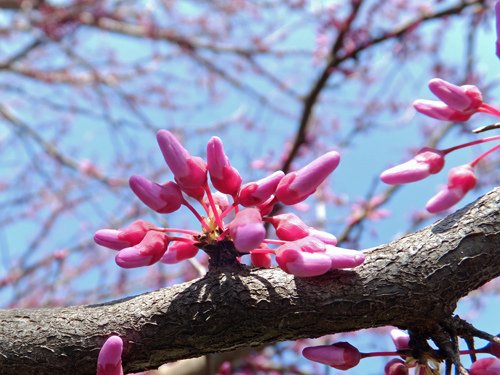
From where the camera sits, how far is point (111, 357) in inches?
45.8

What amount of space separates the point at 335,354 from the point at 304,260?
0.87 feet

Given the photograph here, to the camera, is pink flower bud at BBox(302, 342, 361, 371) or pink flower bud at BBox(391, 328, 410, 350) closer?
pink flower bud at BBox(302, 342, 361, 371)

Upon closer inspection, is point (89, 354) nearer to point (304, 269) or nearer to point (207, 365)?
point (304, 269)

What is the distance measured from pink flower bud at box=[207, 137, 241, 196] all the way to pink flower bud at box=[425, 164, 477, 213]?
56 cm

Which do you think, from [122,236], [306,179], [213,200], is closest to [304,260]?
[306,179]

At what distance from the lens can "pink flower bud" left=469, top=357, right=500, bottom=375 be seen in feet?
3.84

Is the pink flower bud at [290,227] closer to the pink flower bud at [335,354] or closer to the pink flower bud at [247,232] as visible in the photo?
the pink flower bud at [247,232]

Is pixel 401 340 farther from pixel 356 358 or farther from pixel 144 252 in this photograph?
pixel 144 252

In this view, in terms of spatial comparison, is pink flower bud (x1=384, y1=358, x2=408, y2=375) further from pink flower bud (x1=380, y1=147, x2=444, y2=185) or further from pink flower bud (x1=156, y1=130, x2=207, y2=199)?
pink flower bud (x1=156, y1=130, x2=207, y2=199)

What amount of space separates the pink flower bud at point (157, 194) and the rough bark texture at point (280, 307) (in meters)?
0.22

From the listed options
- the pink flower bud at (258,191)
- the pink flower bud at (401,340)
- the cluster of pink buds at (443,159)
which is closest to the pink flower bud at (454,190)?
the cluster of pink buds at (443,159)

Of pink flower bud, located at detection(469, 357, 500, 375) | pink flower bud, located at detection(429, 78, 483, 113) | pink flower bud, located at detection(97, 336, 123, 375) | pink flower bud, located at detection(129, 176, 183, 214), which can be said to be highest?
pink flower bud, located at detection(429, 78, 483, 113)

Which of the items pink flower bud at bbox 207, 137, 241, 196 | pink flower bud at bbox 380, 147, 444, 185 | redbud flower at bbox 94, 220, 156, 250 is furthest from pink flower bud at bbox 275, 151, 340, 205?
redbud flower at bbox 94, 220, 156, 250

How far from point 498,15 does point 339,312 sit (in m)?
0.88
